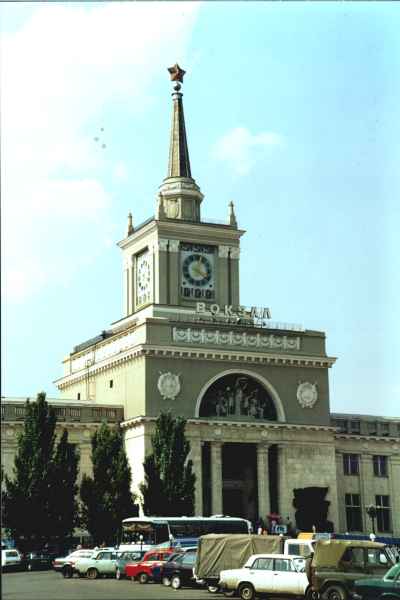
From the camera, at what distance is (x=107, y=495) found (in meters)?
55.2

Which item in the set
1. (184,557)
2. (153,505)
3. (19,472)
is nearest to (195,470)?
(153,505)

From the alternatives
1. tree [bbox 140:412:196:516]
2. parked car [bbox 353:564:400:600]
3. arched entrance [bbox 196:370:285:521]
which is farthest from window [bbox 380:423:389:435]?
parked car [bbox 353:564:400:600]

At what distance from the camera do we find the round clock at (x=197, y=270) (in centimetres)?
7206

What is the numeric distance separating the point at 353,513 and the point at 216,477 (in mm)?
11464

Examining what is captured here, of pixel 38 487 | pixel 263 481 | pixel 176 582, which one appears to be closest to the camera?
pixel 176 582

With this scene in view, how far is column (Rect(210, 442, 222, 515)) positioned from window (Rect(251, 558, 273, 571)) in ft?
96.8

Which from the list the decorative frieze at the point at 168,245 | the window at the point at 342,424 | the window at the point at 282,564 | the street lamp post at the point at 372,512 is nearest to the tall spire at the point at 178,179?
the decorative frieze at the point at 168,245

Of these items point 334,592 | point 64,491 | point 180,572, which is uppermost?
point 64,491

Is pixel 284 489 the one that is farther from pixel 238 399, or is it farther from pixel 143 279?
pixel 143 279

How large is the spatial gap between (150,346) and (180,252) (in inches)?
408

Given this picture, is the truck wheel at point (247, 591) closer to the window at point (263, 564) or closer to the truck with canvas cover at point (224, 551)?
the window at point (263, 564)

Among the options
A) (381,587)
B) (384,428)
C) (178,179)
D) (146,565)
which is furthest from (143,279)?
(381,587)

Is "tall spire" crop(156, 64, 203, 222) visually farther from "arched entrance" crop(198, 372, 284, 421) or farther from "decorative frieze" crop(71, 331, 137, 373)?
"arched entrance" crop(198, 372, 284, 421)

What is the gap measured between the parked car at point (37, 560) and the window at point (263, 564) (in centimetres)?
1821
